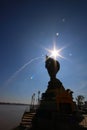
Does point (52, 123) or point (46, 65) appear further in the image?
point (46, 65)

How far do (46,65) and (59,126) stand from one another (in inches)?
598

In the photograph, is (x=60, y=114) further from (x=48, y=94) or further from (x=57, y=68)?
(x=57, y=68)

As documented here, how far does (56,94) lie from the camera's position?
2806 cm

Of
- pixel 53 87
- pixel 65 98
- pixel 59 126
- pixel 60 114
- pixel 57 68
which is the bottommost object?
pixel 59 126

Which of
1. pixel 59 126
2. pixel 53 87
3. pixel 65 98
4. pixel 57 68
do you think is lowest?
pixel 59 126

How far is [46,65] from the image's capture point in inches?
1405

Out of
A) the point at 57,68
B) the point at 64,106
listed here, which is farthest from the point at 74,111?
the point at 57,68

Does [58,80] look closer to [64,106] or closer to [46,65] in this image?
[46,65]

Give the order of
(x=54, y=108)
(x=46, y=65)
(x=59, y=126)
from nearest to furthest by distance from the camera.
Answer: (x=59, y=126)
(x=54, y=108)
(x=46, y=65)

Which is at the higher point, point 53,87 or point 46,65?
point 46,65

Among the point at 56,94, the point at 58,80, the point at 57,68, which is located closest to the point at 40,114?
the point at 56,94

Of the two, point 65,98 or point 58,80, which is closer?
point 65,98

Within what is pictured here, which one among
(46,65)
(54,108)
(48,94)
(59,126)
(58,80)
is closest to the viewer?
(59,126)

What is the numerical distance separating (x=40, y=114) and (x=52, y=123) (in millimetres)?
3876
